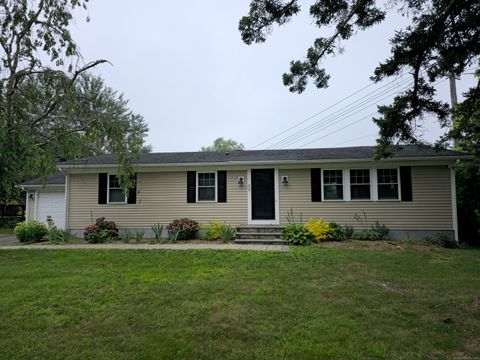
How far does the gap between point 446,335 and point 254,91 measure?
26948mm

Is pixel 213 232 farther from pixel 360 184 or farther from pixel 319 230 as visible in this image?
pixel 360 184

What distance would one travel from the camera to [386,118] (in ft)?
17.1

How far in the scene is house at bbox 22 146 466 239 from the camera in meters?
10.1

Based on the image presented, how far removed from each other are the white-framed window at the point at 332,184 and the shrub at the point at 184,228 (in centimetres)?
482

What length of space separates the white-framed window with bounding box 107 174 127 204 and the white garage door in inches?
156

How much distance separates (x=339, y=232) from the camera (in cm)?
998

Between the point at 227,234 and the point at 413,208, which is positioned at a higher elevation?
the point at 413,208

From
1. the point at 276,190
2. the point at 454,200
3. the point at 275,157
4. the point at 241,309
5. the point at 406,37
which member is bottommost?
the point at 241,309

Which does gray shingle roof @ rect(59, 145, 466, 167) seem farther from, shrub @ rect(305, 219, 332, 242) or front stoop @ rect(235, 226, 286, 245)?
front stoop @ rect(235, 226, 286, 245)

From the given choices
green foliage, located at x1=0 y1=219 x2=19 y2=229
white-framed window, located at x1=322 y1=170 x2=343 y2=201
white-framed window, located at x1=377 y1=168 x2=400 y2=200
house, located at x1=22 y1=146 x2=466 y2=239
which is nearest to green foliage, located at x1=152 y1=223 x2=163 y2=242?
house, located at x1=22 y1=146 x2=466 y2=239

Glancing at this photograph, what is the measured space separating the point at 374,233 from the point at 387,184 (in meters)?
1.83

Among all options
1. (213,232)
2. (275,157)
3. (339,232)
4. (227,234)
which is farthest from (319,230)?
(213,232)

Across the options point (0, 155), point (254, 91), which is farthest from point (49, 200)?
point (254, 91)

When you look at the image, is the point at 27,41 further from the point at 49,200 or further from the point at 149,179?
the point at 49,200
